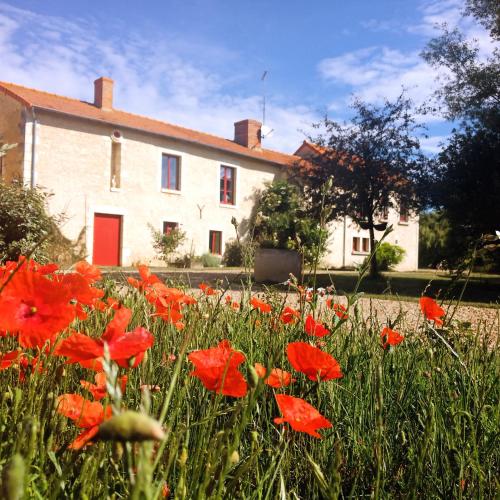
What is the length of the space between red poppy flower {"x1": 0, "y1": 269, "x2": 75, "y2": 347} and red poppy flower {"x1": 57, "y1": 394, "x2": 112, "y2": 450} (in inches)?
4.9

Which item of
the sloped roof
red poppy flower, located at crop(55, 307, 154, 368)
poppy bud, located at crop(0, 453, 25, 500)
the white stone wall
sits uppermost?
the sloped roof

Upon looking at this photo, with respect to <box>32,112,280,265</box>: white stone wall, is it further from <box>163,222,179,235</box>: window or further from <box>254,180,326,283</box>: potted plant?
<box>254,180,326,283</box>: potted plant

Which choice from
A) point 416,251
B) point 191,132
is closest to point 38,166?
point 191,132

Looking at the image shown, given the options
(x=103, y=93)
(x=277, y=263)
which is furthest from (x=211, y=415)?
(x=103, y=93)

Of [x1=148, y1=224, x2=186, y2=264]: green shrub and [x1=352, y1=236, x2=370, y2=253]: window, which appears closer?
[x1=148, y1=224, x2=186, y2=264]: green shrub

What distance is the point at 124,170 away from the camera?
17188mm

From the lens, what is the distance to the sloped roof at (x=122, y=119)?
15.1 m

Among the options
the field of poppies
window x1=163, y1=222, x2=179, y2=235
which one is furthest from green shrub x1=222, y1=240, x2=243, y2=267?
the field of poppies

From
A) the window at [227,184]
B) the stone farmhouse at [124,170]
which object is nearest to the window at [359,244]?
the stone farmhouse at [124,170]

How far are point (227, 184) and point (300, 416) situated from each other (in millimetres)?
20579

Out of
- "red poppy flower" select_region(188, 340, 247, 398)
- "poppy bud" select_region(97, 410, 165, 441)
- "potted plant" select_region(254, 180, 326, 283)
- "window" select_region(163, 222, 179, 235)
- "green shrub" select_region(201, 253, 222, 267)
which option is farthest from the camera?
"green shrub" select_region(201, 253, 222, 267)

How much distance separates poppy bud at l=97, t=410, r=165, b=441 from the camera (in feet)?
0.91

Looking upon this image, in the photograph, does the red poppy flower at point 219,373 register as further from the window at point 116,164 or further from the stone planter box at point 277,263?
the window at point 116,164

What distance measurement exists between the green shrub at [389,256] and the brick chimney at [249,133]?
27.1 ft
